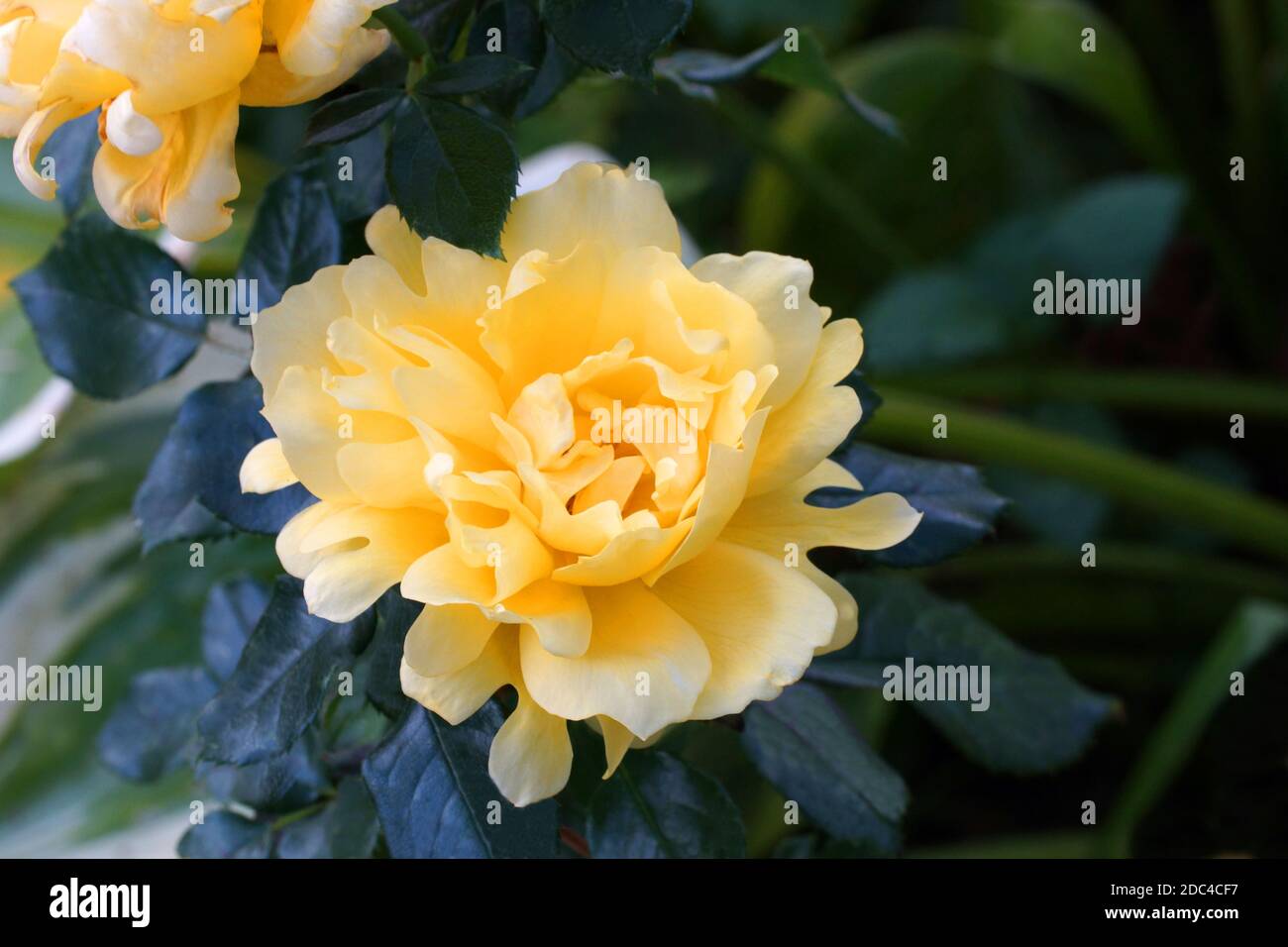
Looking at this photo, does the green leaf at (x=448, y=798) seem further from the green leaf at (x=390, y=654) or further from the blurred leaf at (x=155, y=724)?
the blurred leaf at (x=155, y=724)

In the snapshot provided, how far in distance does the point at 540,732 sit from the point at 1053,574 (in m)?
0.66

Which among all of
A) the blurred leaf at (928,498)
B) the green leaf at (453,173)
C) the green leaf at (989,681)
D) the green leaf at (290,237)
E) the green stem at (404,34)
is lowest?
the green leaf at (989,681)

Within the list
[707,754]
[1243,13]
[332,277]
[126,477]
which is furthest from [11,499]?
[1243,13]

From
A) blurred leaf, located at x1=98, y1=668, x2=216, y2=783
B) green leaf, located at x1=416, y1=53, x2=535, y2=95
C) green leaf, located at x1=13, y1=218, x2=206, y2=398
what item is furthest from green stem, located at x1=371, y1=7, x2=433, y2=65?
blurred leaf, located at x1=98, y1=668, x2=216, y2=783

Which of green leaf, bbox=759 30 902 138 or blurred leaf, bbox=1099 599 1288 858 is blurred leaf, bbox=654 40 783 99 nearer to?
green leaf, bbox=759 30 902 138

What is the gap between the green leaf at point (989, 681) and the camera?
422 mm

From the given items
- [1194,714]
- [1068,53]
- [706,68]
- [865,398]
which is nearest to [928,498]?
[865,398]

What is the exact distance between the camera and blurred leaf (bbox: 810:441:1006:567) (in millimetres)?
344

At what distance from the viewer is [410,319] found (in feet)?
0.89

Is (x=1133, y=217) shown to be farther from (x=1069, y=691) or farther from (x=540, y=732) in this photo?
(x=540, y=732)

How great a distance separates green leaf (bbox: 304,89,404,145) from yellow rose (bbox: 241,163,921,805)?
2cm

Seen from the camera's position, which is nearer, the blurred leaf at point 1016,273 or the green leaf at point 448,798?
the green leaf at point 448,798

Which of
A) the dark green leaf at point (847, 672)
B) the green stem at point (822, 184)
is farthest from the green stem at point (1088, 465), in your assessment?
the dark green leaf at point (847, 672)

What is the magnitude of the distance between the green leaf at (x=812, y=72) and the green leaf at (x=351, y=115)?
12 centimetres
